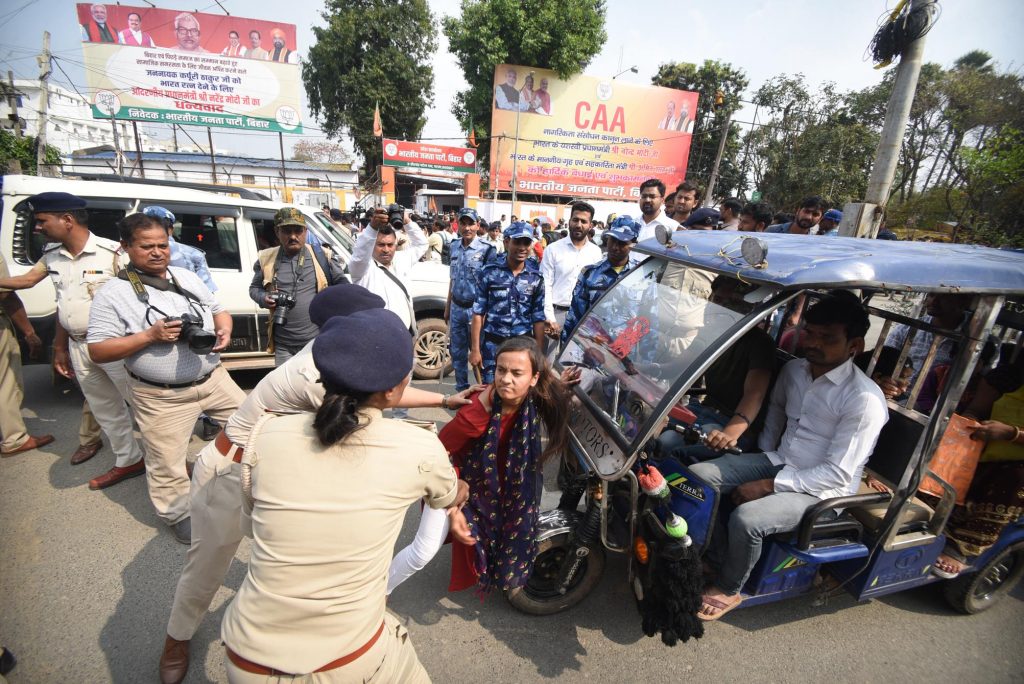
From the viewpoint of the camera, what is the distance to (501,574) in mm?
2096

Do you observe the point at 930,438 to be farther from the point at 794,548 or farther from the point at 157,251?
the point at 157,251

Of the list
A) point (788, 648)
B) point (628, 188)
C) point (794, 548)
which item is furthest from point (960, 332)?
point (628, 188)

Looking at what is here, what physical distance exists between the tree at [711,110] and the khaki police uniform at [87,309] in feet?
87.9

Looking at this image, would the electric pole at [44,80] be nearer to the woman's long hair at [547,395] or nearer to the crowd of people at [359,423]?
the crowd of people at [359,423]

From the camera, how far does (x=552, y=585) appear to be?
2.37m

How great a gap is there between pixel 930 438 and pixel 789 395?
588 millimetres

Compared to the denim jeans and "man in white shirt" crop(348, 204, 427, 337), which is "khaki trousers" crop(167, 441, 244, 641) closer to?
"man in white shirt" crop(348, 204, 427, 337)

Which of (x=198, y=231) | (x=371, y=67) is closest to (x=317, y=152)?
(x=371, y=67)

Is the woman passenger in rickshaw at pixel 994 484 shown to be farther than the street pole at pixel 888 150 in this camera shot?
No

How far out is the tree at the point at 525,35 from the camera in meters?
19.7

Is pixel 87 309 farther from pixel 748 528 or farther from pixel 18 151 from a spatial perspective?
pixel 18 151

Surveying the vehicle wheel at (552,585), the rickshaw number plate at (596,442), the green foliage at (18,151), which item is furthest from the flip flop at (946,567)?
the green foliage at (18,151)

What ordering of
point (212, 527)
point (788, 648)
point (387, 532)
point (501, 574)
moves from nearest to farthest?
point (387, 532)
point (212, 527)
point (501, 574)
point (788, 648)

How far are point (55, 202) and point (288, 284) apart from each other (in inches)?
56.2
